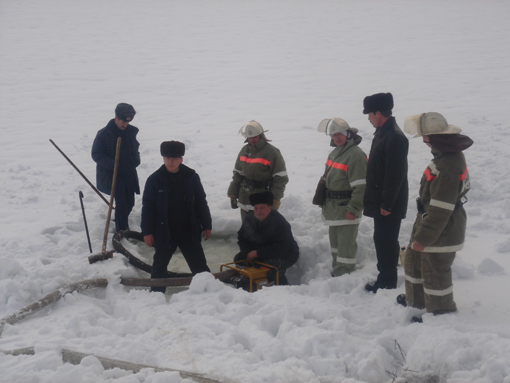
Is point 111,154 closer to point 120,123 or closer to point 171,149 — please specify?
point 120,123

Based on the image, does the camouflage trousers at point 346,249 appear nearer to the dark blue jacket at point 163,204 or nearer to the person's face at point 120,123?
the dark blue jacket at point 163,204

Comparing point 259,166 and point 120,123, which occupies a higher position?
point 120,123

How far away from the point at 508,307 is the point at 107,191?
4944mm

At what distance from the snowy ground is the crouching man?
0.38 meters

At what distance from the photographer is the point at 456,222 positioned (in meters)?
3.76

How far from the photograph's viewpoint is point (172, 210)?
512 cm

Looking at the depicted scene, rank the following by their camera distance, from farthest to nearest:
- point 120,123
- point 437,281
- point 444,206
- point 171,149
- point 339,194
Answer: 1. point 120,123
2. point 339,194
3. point 171,149
4. point 437,281
5. point 444,206

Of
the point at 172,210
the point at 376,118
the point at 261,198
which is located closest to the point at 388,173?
the point at 376,118

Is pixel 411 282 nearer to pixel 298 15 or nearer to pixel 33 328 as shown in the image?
pixel 33 328

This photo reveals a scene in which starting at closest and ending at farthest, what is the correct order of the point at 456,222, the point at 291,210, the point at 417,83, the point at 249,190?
1. the point at 456,222
2. the point at 249,190
3. the point at 291,210
4. the point at 417,83

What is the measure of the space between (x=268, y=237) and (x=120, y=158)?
2.27 metres

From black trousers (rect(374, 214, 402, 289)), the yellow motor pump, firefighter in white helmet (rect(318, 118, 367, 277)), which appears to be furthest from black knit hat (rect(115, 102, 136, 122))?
black trousers (rect(374, 214, 402, 289))

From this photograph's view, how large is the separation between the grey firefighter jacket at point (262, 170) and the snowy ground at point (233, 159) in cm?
97

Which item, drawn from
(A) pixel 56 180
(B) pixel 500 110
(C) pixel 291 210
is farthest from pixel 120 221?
(B) pixel 500 110
